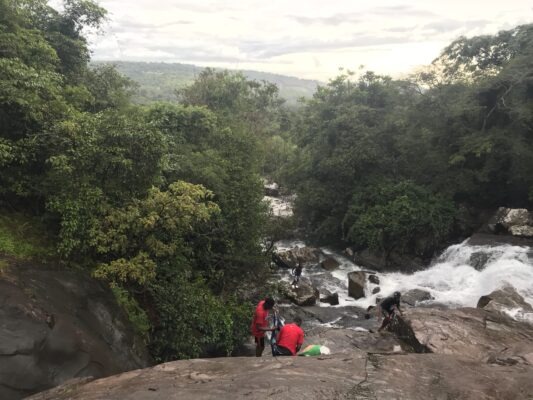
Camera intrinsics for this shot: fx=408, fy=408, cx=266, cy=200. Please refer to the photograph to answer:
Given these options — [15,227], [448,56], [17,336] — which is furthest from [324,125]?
[17,336]

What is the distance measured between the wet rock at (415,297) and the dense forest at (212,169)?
17.8 ft

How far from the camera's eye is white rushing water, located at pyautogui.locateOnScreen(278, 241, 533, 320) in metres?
20.4

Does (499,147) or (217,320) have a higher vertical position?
(499,147)

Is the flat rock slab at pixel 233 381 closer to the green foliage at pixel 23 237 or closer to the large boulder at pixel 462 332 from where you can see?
the green foliage at pixel 23 237

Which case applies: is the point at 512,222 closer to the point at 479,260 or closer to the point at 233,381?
the point at 479,260

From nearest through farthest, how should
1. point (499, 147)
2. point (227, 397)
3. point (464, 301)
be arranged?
1. point (227, 397)
2. point (464, 301)
3. point (499, 147)

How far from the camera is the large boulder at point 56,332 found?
7629 millimetres

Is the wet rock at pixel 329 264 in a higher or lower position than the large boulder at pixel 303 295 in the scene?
lower

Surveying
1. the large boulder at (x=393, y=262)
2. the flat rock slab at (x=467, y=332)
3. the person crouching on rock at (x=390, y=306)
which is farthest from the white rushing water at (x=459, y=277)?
the person crouching on rock at (x=390, y=306)

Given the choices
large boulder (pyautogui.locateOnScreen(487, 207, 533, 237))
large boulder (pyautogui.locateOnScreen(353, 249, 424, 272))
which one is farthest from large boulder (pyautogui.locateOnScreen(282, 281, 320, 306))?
large boulder (pyautogui.locateOnScreen(487, 207, 533, 237))

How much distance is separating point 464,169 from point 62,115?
84.1ft

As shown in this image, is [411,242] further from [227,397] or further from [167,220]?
[227,397]

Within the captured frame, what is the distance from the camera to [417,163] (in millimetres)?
31016

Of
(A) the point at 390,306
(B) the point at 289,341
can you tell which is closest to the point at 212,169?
(A) the point at 390,306
